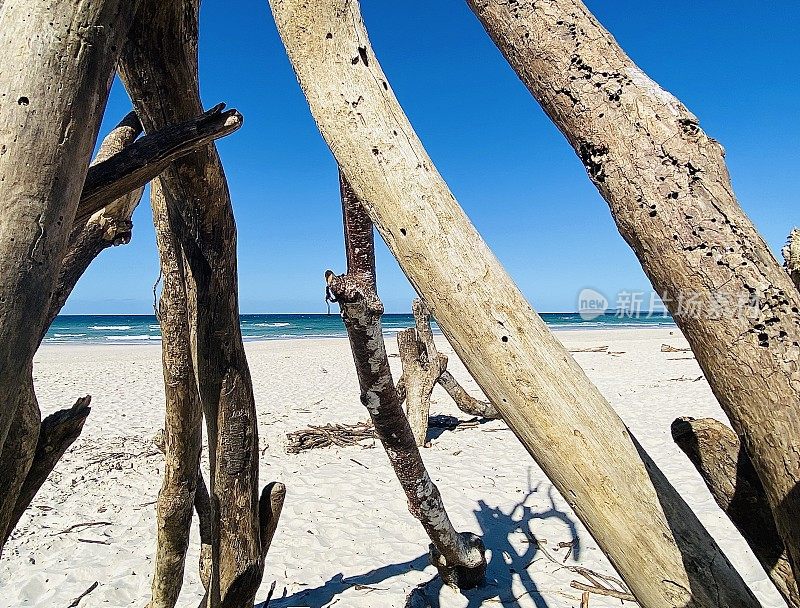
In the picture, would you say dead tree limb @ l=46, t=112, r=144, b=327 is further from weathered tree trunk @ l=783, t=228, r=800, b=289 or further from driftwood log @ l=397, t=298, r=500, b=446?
driftwood log @ l=397, t=298, r=500, b=446

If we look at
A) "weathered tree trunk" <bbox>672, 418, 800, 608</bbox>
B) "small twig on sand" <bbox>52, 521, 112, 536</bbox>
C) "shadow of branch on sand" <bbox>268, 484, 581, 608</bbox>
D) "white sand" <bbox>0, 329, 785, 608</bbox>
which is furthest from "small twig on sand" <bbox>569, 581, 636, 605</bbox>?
"small twig on sand" <bbox>52, 521, 112, 536</bbox>

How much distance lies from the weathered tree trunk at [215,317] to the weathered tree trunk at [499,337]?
73 cm

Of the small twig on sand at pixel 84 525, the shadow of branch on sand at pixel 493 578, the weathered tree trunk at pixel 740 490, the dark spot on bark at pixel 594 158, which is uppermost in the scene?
the dark spot on bark at pixel 594 158

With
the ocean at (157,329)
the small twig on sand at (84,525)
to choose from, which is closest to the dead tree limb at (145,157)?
the small twig on sand at (84,525)

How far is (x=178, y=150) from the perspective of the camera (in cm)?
150

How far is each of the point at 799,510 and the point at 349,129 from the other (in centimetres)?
95

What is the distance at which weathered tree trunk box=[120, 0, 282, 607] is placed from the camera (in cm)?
171

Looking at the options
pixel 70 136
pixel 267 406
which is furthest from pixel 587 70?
pixel 267 406

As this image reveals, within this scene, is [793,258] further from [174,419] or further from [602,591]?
[602,591]

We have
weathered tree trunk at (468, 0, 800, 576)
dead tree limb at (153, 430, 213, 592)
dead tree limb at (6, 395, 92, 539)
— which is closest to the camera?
weathered tree trunk at (468, 0, 800, 576)

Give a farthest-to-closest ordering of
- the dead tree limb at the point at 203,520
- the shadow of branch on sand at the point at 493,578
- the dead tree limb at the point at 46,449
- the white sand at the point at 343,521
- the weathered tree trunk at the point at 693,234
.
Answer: the white sand at the point at 343,521 < the shadow of branch on sand at the point at 493,578 < the dead tree limb at the point at 203,520 < the dead tree limb at the point at 46,449 < the weathered tree trunk at the point at 693,234

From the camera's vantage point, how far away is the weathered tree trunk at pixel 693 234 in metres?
0.76

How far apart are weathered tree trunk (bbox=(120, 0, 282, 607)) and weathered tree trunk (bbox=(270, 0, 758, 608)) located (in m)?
0.73

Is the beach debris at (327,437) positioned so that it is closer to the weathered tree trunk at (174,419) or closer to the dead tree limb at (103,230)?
the weathered tree trunk at (174,419)
